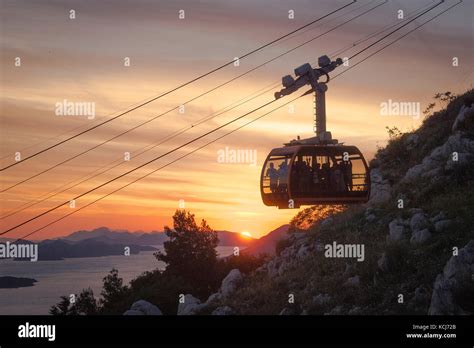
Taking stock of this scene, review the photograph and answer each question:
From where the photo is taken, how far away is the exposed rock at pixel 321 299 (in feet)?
173

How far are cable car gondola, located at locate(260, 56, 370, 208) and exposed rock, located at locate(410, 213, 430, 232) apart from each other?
13.7 m

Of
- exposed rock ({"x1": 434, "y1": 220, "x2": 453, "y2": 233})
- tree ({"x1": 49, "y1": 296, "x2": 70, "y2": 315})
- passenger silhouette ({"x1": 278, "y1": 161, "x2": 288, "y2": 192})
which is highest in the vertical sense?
passenger silhouette ({"x1": 278, "y1": 161, "x2": 288, "y2": 192})

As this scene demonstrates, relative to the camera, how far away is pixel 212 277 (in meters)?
94.3

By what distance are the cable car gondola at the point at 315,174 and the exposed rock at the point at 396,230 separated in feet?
47.1

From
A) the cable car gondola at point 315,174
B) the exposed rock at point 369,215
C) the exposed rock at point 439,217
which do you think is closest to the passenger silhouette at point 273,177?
the cable car gondola at point 315,174

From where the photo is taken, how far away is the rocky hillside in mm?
46750

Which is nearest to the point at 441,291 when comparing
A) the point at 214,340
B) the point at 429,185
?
the point at 214,340

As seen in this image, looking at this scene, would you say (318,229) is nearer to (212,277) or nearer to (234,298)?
(234,298)

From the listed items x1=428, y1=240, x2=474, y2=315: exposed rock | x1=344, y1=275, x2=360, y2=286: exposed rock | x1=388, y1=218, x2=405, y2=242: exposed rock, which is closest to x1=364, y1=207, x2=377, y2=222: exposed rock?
x1=388, y1=218, x2=405, y2=242: exposed rock

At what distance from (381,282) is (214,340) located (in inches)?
678

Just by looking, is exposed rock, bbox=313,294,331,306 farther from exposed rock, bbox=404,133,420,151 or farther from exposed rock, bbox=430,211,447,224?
exposed rock, bbox=404,133,420,151

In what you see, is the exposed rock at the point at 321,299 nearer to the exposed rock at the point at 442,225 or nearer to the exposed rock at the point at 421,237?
the exposed rock at the point at 421,237

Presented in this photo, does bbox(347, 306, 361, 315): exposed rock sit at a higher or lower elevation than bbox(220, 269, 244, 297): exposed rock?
lower

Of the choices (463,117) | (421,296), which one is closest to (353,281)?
(421,296)
